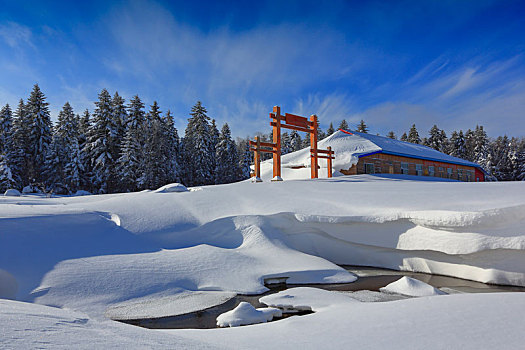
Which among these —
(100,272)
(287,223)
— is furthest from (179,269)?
(287,223)

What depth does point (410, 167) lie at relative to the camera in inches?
893

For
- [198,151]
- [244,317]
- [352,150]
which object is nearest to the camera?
[244,317]

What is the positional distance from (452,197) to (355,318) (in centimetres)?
542

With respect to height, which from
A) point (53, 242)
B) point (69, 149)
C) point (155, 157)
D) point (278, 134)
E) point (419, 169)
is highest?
point (69, 149)

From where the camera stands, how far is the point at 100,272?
5176 mm

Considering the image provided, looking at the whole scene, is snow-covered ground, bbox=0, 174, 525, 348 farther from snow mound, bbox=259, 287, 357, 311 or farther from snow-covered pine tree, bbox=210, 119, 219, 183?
snow-covered pine tree, bbox=210, 119, 219, 183

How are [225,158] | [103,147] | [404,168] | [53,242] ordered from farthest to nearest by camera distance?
[225,158] < [103,147] < [404,168] < [53,242]

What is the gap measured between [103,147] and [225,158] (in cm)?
1426

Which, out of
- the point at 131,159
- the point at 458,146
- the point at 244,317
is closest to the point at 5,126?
the point at 131,159

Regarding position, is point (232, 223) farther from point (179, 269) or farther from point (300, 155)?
point (300, 155)

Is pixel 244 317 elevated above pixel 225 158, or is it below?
below

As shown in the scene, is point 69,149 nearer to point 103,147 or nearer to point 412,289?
point 103,147

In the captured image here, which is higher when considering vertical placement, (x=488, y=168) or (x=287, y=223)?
(x=488, y=168)

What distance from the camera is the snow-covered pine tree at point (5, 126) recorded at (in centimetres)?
2756
